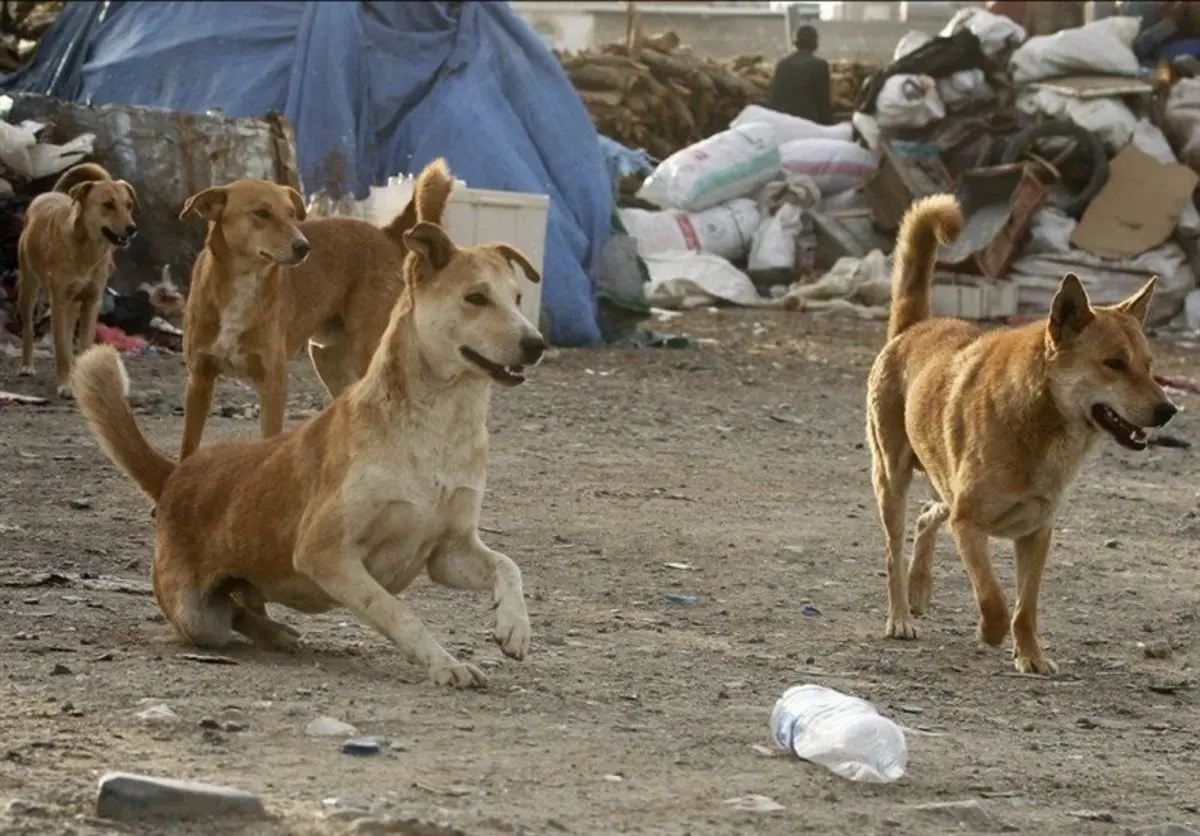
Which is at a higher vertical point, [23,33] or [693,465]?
[23,33]

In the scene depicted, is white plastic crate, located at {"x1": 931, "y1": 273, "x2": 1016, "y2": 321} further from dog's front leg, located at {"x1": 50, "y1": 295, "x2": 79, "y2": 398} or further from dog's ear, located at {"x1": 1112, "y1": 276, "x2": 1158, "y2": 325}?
dog's ear, located at {"x1": 1112, "y1": 276, "x2": 1158, "y2": 325}

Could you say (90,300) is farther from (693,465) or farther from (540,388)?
(693,465)

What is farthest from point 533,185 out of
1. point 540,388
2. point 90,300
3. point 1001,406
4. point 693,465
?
point 1001,406

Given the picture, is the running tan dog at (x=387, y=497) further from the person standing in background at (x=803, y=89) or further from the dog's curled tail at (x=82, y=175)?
the person standing in background at (x=803, y=89)

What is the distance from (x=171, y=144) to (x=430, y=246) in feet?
27.4

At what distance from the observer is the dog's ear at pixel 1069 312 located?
20.9 feet

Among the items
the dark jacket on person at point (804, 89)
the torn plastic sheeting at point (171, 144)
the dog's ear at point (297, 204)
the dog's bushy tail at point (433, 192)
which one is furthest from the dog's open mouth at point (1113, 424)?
the dark jacket on person at point (804, 89)

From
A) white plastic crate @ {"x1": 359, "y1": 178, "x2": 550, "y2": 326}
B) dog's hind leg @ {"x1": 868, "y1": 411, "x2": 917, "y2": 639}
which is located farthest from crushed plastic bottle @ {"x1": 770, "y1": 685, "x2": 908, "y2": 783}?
white plastic crate @ {"x1": 359, "y1": 178, "x2": 550, "y2": 326}

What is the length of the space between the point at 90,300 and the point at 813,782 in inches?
313

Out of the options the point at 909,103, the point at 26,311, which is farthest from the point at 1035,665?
the point at 909,103

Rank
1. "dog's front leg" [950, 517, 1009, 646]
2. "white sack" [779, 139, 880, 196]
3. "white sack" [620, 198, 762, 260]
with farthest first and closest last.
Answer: "white sack" [779, 139, 880, 196], "white sack" [620, 198, 762, 260], "dog's front leg" [950, 517, 1009, 646]

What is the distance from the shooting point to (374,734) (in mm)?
4582

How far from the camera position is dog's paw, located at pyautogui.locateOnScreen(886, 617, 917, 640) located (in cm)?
675

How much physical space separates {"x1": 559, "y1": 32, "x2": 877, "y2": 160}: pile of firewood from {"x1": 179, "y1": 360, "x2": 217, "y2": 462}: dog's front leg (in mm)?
13017
